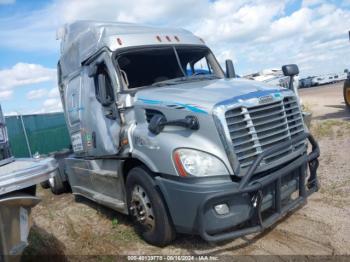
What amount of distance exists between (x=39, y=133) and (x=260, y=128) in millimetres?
11739

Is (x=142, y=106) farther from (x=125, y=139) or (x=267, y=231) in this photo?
(x=267, y=231)

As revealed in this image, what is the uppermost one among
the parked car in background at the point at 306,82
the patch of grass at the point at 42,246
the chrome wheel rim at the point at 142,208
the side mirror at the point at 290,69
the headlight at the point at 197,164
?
the side mirror at the point at 290,69

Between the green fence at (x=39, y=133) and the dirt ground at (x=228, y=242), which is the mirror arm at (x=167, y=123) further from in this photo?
the green fence at (x=39, y=133)

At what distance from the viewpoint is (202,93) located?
4840 mm

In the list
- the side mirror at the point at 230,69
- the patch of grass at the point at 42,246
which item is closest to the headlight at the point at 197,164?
Result: the patch of grass at the point at 42,246

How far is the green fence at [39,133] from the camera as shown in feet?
45.7

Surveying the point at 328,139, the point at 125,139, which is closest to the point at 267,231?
the point at 125,139

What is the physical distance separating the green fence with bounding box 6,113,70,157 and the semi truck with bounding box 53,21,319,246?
823 cm

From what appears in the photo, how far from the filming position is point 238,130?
447cm

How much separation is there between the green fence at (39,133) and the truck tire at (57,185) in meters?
4.46

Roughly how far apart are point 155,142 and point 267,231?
6.07 feet

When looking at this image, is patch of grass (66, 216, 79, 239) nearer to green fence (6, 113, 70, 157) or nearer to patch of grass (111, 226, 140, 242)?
patch of grass (111, 226, 140, 242)

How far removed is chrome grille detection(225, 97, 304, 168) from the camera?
175 inches

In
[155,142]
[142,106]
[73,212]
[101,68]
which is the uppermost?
[101,68]
